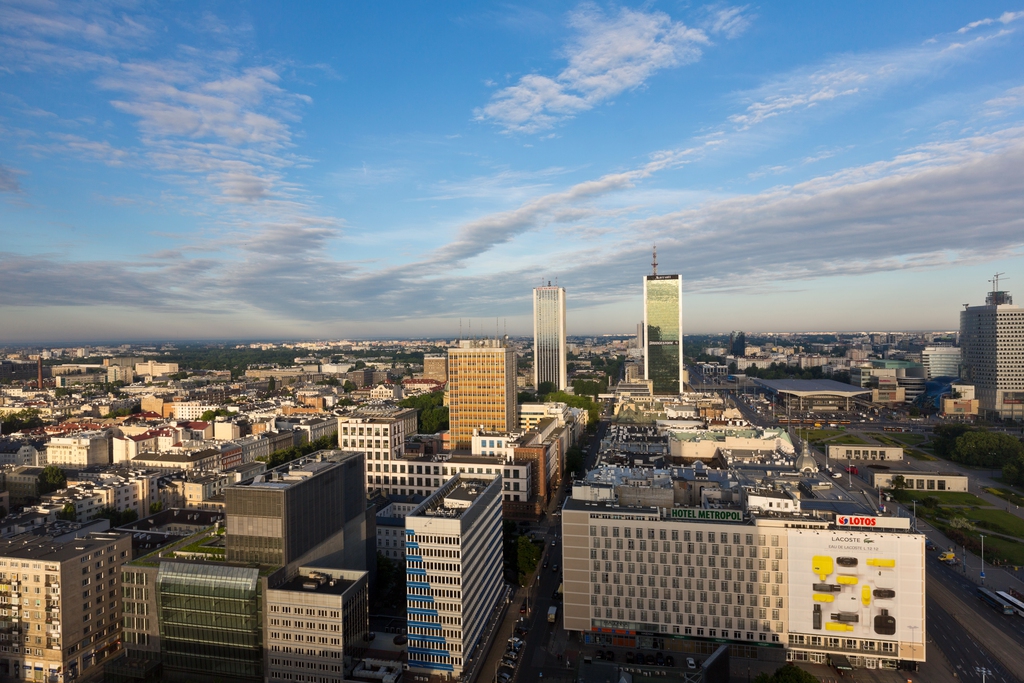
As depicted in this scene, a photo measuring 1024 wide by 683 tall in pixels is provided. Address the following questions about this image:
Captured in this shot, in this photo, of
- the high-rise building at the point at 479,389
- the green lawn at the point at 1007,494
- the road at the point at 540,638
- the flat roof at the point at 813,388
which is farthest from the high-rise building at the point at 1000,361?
the road at the point at 540,638

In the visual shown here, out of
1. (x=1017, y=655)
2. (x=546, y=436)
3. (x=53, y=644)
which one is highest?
(x=546, y=436)

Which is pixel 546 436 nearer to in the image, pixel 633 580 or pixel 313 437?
pixel 633 580

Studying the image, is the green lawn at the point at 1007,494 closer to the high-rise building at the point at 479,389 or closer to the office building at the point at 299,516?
the high-rise building at the point at 479,389

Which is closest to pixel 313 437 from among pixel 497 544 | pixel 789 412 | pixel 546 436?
pixel 546 436

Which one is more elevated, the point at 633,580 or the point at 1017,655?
the point at 633,580

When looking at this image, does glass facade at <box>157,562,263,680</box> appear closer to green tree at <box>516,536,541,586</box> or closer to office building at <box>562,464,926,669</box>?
office building at <box>562,464,926,669</box>

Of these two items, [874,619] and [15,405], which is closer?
[874,619]

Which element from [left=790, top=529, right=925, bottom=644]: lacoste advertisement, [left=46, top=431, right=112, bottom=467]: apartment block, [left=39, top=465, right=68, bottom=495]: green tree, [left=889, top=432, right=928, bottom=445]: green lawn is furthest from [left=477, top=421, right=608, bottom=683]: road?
[left=889, top=432, right=928, bottom=445]: green lawn
